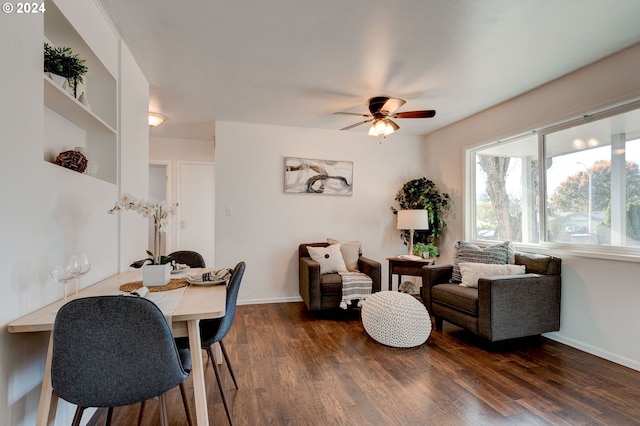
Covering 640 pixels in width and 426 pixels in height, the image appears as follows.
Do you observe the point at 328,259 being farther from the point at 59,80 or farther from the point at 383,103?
the point at 59,80

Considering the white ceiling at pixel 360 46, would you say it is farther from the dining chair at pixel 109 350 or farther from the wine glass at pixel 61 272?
the dining chair at pixel 109 350

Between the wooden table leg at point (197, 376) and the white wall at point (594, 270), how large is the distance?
306 cm

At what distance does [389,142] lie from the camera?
488cm

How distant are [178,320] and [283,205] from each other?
3.12m

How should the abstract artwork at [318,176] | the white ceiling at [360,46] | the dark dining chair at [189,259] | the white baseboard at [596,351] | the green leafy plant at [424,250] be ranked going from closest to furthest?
the white ceiling at [360,46], the white baseboard at [596,351], the dark dining chair at [189,259], the green leafy plant at [424,250], the abstract artwork at [318,176]

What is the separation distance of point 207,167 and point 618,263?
5.12m

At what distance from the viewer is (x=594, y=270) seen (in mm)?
2682

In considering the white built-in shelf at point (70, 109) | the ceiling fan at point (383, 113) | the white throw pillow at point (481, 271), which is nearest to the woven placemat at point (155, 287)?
the white built-in shelf at point (70, 109)

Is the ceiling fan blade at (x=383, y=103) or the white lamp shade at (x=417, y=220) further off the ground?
the ceiling fan blade at (x=383, y=103)

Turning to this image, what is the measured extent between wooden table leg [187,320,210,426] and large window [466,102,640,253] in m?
3.19

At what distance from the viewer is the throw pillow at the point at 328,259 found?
3801mm

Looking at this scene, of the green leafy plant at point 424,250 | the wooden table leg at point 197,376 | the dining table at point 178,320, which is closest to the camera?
the dining table at point 178,320

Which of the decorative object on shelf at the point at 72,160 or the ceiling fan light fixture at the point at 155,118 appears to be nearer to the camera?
the decorative object on shelf at the point at 72,160

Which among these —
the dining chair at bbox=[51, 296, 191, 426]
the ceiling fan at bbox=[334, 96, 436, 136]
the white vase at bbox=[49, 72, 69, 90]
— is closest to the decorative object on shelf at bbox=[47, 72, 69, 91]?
the white vase at bbox=[49, 72, 69, 90]
